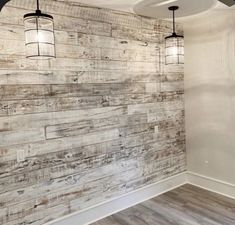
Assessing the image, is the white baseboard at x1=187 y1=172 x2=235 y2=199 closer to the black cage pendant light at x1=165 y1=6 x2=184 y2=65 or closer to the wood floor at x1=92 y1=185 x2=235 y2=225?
the wood floor at x1=92 y1=185 x2=235 y2=225

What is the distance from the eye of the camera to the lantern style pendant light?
6.18 ft

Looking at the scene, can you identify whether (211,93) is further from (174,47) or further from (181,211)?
(181,211)

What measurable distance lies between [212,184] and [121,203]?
1.38 m

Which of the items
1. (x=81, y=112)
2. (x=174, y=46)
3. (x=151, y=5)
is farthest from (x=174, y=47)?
(x=81, y=112)

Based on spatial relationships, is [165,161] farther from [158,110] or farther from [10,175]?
[10,175]

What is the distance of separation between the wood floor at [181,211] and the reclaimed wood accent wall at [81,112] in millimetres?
277

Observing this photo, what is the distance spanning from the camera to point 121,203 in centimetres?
324

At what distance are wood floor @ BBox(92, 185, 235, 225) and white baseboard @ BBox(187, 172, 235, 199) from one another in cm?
9

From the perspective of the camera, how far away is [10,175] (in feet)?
7.91

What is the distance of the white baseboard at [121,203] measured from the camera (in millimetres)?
A: 2854

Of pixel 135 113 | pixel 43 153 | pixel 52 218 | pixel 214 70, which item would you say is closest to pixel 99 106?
pixel 135 113

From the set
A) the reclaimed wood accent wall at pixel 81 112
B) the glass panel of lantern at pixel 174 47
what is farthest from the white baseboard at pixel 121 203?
the glass panel of lantern at pixel 174 47

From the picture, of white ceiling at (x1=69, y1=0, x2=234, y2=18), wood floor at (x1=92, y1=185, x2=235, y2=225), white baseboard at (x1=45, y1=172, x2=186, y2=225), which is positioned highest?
white ceiling at (x1=69, y1=0, x2=234, y2=18)

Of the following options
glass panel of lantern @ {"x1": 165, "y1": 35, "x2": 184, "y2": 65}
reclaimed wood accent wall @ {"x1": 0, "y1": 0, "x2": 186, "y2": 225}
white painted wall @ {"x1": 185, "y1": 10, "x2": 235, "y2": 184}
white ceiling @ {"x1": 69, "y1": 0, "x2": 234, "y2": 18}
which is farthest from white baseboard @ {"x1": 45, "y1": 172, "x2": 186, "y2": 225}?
white ceiling @ {"x1": 69, "y1": 0, "x2": 234, "y2": 18}
